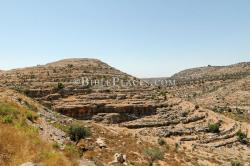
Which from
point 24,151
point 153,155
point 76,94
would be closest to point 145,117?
point 76,94

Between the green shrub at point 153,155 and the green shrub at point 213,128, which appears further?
the green shrub at point 213,128

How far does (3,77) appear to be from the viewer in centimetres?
6831

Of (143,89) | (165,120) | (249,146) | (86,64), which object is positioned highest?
(86,64)

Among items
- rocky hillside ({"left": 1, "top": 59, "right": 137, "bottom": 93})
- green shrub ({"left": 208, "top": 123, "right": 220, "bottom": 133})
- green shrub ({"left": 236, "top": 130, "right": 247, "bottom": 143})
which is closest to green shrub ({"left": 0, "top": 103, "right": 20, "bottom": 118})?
green shrub ({"left": 208, "top": 123, "right": 220, "bottom": 133})

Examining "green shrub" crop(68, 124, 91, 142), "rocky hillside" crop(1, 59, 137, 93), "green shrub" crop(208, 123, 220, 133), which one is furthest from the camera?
"rocky hillside" crop(1, 59, 137, 93)

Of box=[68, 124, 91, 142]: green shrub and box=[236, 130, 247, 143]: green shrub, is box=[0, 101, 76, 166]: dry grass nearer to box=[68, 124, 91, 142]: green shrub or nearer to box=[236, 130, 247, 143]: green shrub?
box=[68, 124, 91, 142]: green shrub

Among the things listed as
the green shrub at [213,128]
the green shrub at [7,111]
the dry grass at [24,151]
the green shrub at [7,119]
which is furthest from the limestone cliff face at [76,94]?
the dry grass at [24,151]

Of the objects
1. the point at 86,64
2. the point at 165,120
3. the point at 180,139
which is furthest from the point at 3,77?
the point at 180,139

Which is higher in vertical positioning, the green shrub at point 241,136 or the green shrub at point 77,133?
the green shrub at point 77,133

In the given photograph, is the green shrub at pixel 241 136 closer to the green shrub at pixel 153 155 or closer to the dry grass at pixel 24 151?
the green shrub at pixel 153 155

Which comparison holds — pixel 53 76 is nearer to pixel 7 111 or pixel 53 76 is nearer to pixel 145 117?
pixel 145 117

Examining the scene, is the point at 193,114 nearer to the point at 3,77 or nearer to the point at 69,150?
the point at 3,77

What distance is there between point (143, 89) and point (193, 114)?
12.4 m

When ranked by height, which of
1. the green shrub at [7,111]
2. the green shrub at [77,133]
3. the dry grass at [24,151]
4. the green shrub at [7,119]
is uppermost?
the green shrub at [7,111]
